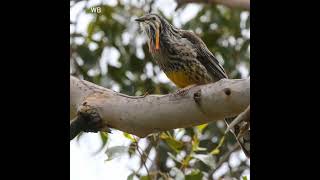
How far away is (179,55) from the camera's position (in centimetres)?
183

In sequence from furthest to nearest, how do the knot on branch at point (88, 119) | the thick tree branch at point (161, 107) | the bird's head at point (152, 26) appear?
the bird's head at point (152, 26)
the knot on branch at point (88, 119)
the thick tree branch at point (161, 107)

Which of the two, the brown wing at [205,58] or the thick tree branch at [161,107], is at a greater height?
the brown wing at [205,58]

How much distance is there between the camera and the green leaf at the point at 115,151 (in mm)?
1641

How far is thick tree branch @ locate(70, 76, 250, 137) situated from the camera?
1268 mm

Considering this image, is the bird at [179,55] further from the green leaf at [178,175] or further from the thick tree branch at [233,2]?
the green leaf at [178,175]

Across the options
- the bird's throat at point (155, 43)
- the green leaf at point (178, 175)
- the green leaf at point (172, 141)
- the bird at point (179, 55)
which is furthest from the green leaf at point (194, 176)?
the bird's throat at point (155, 43)

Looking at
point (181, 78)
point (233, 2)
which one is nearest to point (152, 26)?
point (181, 78)

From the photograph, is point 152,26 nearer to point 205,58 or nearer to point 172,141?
point 205,58

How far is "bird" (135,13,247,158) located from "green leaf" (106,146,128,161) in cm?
29

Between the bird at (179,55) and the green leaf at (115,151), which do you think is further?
the bird at (179,55)

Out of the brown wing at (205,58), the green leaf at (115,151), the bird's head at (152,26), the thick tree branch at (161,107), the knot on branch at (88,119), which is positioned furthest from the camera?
the brown wing at (205,58)

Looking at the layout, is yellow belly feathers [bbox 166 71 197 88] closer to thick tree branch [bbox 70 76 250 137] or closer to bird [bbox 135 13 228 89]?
bird [bbox 135 13 228 89]

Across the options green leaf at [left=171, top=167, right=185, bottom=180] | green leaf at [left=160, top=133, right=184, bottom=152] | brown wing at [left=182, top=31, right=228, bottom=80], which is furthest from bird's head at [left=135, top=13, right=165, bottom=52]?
green leaf at [left=171, top=167, right=185, bottom=180]
